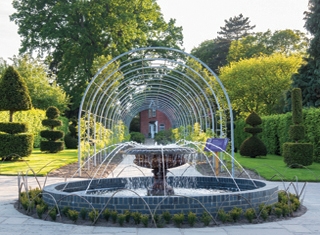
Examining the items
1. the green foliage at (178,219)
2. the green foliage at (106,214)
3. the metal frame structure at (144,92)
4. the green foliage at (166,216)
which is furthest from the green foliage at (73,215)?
the metal frame structure at (144,92)

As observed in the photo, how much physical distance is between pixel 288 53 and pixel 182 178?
36.0 metres

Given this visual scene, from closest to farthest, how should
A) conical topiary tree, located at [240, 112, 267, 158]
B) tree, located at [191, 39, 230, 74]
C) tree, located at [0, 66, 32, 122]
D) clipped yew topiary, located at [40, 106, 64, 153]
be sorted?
tree, located at [0, 66, 32, 122] < conical topiary tree, located at [240, 112, 267, 158] < clipped yew topiary, located at [40, 106, 64, 153] < tree, located at [191, 39, 230, 74]

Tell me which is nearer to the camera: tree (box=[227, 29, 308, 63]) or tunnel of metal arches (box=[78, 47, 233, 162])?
tunnel of metal arches (box=[78, 47, 233, 162])

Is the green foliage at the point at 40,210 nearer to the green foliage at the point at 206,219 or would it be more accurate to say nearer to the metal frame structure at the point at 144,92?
the green foliage at the point at 206,219

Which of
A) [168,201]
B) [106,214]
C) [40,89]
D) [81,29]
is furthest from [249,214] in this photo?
[40,89]

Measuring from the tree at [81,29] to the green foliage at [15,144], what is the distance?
12299 mm

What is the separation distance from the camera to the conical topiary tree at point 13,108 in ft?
61.4

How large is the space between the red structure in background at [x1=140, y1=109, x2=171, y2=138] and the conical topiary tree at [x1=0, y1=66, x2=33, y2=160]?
42369 millimetres

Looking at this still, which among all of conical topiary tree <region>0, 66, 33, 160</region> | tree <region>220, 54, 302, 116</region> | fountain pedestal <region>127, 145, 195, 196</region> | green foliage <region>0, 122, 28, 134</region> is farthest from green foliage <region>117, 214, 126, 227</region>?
tree <region>220, 54, 302, 116</region>

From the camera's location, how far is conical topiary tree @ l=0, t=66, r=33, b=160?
61.4 feet

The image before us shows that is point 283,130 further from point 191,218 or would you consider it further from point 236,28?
point 236,28

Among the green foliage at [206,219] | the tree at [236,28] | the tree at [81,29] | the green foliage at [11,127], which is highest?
the tree at [236,28]

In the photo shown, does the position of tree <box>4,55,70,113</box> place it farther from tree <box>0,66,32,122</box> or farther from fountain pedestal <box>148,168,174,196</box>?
fountain pedestal <box>148,168,174,196</box>

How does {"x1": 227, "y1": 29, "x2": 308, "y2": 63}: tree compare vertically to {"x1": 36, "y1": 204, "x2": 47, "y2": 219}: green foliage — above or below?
above
